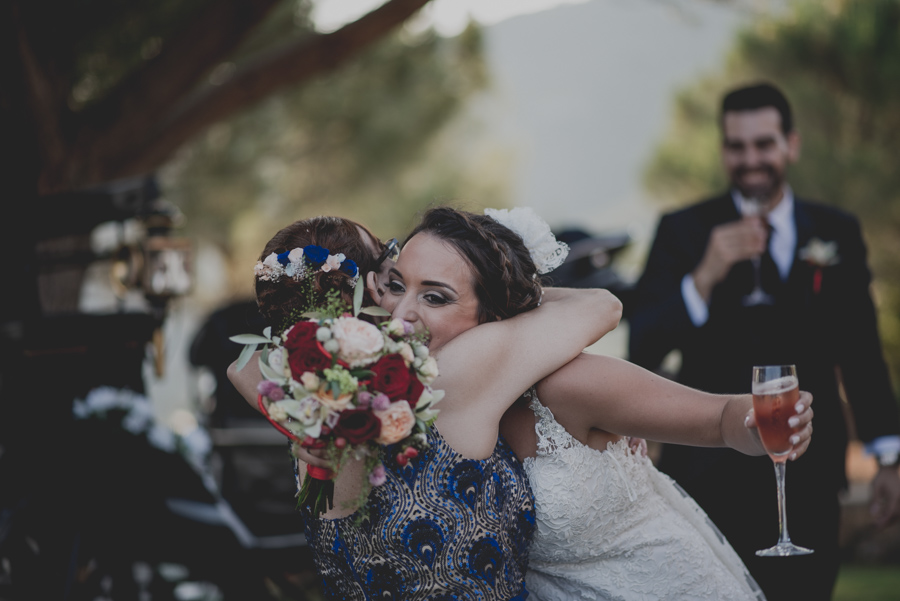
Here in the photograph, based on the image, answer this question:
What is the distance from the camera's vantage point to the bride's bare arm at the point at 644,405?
229 centimetres

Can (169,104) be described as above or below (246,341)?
above

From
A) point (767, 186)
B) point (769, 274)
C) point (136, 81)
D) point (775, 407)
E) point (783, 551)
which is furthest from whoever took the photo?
point (136, 81)

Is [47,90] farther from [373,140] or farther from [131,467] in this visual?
[373,140]

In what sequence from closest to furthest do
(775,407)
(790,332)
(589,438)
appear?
(775,407) → (589,438) → (790,332)

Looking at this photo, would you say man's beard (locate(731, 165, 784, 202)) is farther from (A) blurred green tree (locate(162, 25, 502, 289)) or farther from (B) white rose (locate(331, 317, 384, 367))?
(A) blurred green tree (locate(162, 25, 502, 289))

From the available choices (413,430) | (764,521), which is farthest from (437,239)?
(764,521)

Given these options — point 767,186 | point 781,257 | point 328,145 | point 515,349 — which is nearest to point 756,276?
point 781,257

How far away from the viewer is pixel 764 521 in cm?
337

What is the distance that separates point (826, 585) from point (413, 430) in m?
2.17

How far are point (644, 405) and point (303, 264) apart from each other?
97 centimetres

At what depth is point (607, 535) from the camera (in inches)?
96.5

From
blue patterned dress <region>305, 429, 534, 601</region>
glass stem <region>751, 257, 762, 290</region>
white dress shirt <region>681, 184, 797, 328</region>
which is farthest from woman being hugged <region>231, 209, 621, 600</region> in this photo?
glass stem <region>751, 257, 762, 290</region>

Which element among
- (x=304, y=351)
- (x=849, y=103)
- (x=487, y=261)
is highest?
(x=849, y=103)

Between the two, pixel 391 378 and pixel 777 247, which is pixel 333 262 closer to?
pixel 391 378
